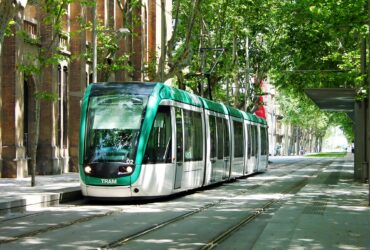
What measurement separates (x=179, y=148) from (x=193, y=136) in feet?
5.34

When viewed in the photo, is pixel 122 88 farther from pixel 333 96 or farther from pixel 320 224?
pixel 333 96

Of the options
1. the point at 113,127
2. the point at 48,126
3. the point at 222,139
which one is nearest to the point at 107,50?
the point at 48,126

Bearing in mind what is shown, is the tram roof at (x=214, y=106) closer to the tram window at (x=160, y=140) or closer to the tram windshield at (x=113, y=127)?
the tram window at (x=160, y=140)

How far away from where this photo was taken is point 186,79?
135 feet

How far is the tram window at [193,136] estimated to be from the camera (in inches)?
781

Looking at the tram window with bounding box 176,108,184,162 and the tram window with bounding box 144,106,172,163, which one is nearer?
the tram window with bounding box 144,106,172,163

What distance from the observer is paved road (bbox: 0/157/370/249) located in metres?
10.6

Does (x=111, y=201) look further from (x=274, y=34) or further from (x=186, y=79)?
(x=274, y=34)

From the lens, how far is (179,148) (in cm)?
1900

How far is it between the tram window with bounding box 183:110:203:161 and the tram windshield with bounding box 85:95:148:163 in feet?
8.53

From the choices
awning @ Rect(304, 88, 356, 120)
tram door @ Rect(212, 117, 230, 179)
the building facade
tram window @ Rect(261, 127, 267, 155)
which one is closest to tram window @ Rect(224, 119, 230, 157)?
tram door @ Rect(212, 117, 230, 179)

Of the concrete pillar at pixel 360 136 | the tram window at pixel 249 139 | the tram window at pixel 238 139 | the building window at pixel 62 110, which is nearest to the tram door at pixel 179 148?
the tram window at pixel 238 139

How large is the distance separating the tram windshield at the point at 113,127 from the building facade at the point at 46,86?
3661 mm

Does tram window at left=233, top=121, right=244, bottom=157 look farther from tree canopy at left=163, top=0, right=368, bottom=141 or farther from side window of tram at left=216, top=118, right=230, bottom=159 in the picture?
tree canopy at left=163, top=0, right=368, bottom=141
